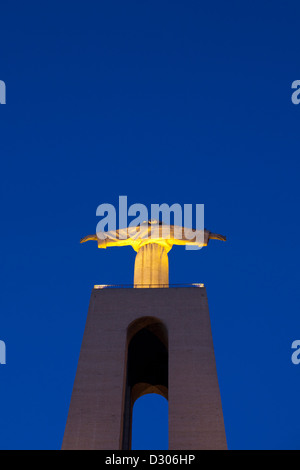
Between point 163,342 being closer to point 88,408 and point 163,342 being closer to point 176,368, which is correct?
point 176,368

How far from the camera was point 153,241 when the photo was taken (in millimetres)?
22812

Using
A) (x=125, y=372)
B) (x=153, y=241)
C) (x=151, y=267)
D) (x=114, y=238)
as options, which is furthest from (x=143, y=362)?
(x=114, y=238)

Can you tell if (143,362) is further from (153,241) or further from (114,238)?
(114,238)

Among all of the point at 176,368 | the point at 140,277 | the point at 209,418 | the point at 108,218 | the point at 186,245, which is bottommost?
the point at 209,418

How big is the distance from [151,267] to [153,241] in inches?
51.3

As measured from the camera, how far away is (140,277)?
71.9ft

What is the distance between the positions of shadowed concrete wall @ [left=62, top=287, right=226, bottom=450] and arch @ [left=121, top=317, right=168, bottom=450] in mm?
661

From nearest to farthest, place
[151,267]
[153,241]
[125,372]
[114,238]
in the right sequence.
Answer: [125,372]
[151,267]
[153,241]
[114,238]

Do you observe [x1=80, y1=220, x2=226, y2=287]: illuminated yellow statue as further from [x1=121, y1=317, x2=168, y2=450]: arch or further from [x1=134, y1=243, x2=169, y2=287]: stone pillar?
[x1=121, y1=317, x2=168, y2=450]: arch

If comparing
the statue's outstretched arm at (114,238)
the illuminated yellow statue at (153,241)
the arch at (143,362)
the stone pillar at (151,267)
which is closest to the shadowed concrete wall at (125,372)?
the arch at (143,362)

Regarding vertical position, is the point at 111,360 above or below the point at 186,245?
below

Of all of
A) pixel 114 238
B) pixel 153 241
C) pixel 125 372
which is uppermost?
pixel 114 238
